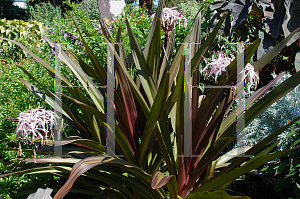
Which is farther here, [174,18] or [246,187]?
[246,187]

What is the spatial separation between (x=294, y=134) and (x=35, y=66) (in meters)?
2.31

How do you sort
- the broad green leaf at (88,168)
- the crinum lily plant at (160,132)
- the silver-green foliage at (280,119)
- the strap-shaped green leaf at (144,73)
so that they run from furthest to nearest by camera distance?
1. the silver-green foliage at (280,119)
2. the strap-shaped green leaf at (144,73)
3. the crinum lily plant at (160,132)
4. the broad green leaf at (88,168)

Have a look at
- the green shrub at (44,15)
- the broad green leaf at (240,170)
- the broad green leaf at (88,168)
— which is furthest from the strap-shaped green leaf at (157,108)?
the green shrub at (44,15)

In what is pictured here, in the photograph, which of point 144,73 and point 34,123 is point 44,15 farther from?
point 34,123

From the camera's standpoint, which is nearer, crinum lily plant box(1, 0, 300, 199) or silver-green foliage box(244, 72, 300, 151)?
crinum lily plant box(1, 0, 300, 199)

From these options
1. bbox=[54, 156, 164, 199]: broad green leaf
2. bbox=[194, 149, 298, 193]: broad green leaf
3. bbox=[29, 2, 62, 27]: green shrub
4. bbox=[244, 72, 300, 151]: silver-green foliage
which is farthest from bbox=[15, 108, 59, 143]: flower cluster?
bbox=[29, 2, 62, 27]: green shrub

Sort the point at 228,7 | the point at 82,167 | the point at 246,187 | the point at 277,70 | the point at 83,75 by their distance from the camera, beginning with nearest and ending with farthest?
the point at 82,167 < the point at 83,75 < the point at 246,187 < the point at 228,7 < the point at 277,70

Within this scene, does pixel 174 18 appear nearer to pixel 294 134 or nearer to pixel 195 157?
pixel 195 157

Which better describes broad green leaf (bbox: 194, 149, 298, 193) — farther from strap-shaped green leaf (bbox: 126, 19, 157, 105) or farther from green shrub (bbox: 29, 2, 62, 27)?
green shrub (bbox: 29, 2, 62, 27)

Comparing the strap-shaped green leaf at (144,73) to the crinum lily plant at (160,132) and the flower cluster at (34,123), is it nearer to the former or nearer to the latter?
the crinum lily plant at (160,132)

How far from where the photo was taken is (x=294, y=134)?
71.4 inches

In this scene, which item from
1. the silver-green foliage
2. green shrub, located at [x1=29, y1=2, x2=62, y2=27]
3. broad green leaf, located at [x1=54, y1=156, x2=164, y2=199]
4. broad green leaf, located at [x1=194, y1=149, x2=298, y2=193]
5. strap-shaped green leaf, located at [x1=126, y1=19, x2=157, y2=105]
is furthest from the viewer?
green shrub, located at [x1=29, y1=2, x2=62, y2=27]

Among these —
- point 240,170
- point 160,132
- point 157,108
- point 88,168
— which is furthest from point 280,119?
point 88,168

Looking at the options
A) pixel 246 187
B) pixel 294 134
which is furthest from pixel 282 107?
pixel 246 187
